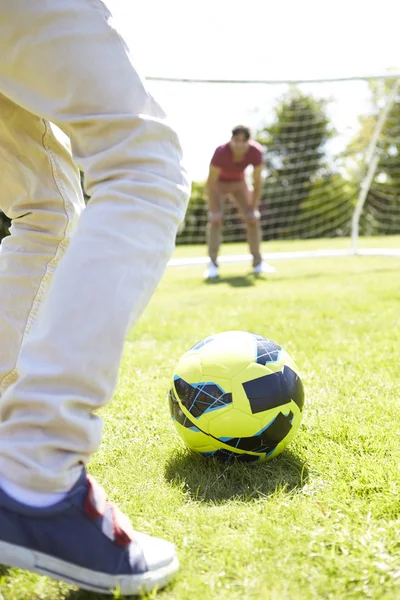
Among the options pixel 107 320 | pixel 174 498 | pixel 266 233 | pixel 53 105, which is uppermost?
pixel 53 105

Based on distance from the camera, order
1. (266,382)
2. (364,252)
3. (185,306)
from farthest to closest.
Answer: (364,252), (185,306), (266,382)

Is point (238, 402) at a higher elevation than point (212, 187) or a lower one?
higher

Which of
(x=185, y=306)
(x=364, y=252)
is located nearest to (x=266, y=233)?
(x=364, y=252)

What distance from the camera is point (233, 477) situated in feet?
5.73

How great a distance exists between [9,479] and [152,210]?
0.58 m

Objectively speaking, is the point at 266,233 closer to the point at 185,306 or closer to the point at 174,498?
the point at 185,306

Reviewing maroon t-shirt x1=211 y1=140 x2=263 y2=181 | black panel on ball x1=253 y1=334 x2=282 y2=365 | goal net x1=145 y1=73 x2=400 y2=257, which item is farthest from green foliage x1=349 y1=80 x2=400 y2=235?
black panel on ball x1=253 y1=334 x2=282 y2=365

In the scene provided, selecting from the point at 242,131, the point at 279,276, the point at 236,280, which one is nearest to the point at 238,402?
the point at 236,280

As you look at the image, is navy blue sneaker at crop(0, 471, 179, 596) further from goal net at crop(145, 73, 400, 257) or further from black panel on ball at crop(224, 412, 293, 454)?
goal net at crop(145, 73, 400, 257)

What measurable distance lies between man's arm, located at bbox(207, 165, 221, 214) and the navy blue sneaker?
Answer: 674 centimetres

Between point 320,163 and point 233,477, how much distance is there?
15659 millimetres

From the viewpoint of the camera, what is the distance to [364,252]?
10641 millimetres

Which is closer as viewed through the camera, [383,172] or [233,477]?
[233,477]

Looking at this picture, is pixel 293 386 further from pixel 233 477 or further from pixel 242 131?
pixel 242 131
